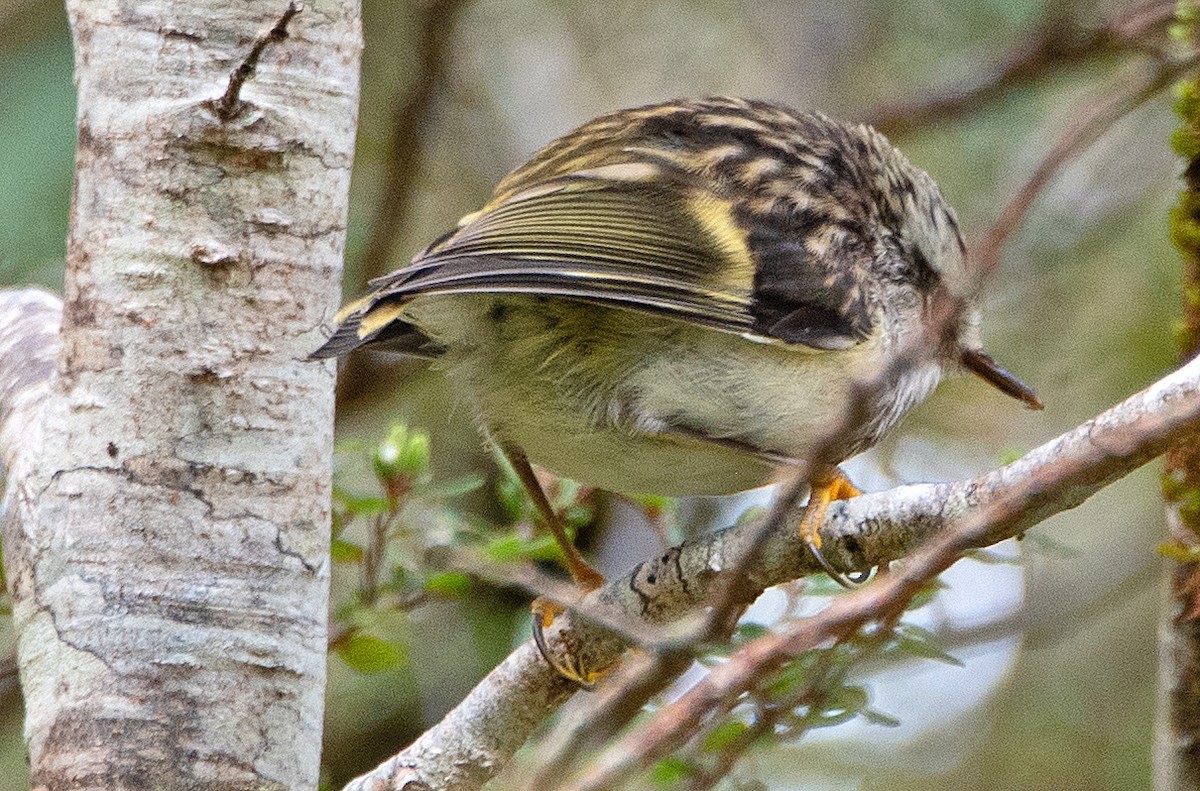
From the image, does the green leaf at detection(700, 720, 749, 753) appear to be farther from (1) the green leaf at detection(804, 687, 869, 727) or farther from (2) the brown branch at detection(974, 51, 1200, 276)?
(2) the brown branch at detection(974, 51, 1200, 276)

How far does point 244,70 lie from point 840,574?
1.48 m

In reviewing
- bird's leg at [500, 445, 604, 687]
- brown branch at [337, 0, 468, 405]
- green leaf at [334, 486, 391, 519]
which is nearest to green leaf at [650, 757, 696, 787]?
bird's leg at [500, 445, 604, 687]

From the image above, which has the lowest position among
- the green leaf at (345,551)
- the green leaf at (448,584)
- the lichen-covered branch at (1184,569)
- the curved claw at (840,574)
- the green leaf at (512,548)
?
the lichen-covered branch at (1184,569)

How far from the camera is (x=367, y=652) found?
3621 millimetres

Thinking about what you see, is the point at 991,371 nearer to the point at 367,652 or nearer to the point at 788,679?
the point at 788,679

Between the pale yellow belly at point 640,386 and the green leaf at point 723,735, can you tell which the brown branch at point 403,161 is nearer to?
the pale yellow belly at point 640,386

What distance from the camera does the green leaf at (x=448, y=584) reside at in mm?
3559

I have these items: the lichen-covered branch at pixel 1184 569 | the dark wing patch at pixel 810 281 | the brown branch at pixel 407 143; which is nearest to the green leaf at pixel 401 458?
the dark wing patch at pixel 810 281

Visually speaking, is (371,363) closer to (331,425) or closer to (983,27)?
(331,425)

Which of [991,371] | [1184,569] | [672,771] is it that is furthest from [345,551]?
[1184,569]

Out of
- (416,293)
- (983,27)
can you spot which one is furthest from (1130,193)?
(416,293)

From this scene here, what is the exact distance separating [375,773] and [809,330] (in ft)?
4.68

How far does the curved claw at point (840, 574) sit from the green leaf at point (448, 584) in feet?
3.13

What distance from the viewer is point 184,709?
2.70m
